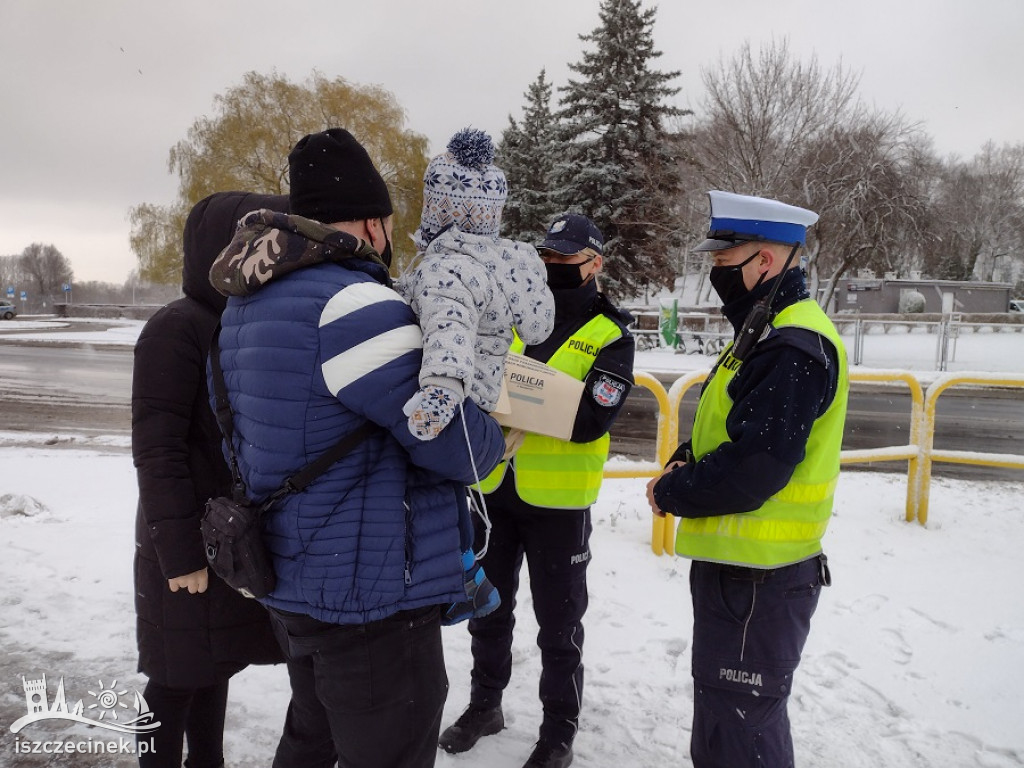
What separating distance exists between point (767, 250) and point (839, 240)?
90.2ft

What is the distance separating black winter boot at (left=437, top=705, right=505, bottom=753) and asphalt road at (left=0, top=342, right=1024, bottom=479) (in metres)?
6.01

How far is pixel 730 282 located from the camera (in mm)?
2240

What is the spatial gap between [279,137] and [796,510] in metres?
30.8

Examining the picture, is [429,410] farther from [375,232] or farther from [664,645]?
[664,645]

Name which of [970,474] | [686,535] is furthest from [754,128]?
[686,535]

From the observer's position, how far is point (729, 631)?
206cm

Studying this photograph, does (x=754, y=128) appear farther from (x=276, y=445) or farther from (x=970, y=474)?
(x=276, y=445)

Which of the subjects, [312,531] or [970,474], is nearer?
[312,531]

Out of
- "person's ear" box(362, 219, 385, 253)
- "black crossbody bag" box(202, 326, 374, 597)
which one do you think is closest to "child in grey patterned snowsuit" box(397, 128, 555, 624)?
"person's ear" box(362, 219, 385, 253)

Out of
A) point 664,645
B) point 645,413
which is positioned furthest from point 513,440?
point 645,413

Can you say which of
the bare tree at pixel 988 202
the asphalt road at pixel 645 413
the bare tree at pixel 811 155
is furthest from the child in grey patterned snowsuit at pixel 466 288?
the bare tree at pixel 988 202

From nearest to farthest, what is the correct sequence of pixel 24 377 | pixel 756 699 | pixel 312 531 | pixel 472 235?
pixel 312 531, pixel 472 235, pixel 756 699, pixel 24 377

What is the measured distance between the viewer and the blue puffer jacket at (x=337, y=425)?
1543 millimetres

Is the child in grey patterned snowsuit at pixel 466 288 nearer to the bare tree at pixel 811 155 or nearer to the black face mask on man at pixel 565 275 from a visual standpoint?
the black face mask on man at pixel 565 275
